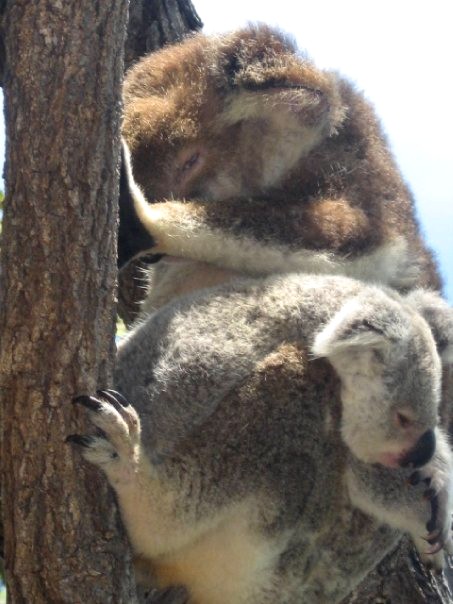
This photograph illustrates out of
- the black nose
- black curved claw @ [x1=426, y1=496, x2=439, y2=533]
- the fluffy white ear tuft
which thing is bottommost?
black curved claw @ [x1=426, y1=496, x2=439, y2=533]

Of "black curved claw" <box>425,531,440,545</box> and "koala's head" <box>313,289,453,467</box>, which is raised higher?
"koala's head" <box>313,289,453,467</box>

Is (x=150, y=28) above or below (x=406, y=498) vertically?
above

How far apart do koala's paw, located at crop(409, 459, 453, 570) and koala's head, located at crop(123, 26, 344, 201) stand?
151 centimetres

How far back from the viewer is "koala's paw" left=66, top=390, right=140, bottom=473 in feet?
9.05

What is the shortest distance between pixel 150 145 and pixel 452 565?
8.86ft

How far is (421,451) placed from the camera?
3244mm

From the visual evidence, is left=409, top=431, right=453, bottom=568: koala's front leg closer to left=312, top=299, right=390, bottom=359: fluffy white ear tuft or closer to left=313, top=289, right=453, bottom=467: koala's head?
left=313, top=289, right=453, bottom=467: koala's head

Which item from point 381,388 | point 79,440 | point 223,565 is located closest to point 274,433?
point 381,388

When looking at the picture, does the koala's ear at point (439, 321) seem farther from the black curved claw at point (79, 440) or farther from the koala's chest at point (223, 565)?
the black curved claw at point (79, 440)

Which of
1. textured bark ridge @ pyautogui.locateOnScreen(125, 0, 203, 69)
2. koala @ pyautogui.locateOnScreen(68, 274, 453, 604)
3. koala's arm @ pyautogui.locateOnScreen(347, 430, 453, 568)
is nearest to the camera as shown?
koala @ pyautogui.locateOnScreen(68, 274, 453, 604)

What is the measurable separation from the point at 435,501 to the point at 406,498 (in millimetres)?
120

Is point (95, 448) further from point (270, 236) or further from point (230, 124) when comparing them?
point (230, 124)

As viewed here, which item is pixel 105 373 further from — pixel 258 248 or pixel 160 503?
pixel 258 248

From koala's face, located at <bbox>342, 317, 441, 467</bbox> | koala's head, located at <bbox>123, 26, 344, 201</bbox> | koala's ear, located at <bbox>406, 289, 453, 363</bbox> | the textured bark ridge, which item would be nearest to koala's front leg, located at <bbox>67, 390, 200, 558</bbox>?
koala's face, located at <bbox>342, 317, 441, 467</bbox>
